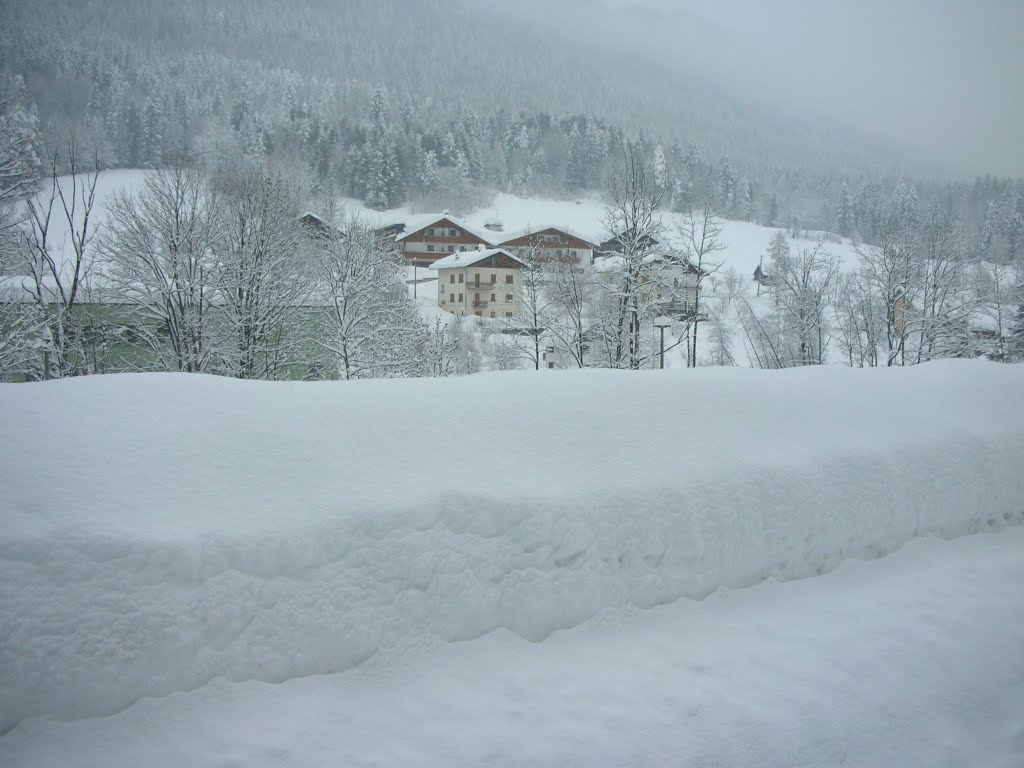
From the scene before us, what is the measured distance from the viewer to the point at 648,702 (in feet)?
11.9

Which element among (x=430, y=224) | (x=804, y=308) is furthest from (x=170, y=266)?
(x=430, y=224)

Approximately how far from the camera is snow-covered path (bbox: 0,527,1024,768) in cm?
316

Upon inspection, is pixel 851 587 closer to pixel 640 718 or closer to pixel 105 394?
pixel 640 718

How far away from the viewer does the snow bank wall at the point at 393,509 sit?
3297mm

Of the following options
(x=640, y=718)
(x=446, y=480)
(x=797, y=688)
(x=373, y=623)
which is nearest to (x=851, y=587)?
(x=797, y=688)

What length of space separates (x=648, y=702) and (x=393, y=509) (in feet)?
6.81

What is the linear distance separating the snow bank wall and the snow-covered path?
0.18m

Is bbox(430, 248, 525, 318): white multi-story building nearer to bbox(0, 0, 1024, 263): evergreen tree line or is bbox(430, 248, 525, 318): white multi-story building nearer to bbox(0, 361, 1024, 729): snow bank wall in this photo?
bbox(0, 0, 1024, 263): evergreen tree line

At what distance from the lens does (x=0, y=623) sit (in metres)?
3.06

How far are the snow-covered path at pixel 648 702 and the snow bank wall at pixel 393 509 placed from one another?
179 mm

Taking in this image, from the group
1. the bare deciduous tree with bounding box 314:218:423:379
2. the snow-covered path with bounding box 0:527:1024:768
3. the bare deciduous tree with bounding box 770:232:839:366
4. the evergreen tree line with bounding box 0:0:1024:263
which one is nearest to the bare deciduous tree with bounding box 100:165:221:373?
the bare deciduous tree with bounding box 314:218:423:379

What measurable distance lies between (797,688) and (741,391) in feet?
9.98

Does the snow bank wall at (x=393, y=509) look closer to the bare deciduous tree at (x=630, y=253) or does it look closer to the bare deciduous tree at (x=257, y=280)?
the bare deciduous tree at (x=630, y=253)

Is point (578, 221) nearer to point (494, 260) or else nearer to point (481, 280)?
point (494, 260)
